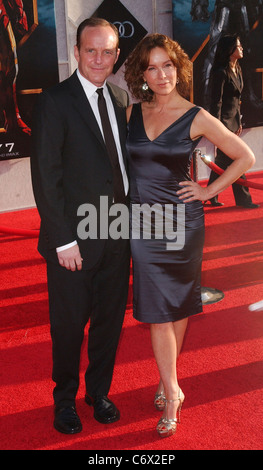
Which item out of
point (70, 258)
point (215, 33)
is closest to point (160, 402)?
point (70, 258)

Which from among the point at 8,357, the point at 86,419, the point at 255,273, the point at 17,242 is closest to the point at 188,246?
the point at 86,419

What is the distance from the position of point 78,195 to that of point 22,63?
14.9 feet

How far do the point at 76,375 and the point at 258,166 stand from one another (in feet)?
22.2

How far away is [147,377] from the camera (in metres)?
2.97

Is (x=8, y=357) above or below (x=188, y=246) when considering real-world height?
below

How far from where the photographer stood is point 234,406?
2.68m

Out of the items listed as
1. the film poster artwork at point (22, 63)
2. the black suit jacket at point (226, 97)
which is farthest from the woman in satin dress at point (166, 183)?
the film poster artwork at point (22, 63)

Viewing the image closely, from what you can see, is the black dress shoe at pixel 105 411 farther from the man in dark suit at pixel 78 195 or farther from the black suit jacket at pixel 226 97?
the black suit jacket at pixel 226 97

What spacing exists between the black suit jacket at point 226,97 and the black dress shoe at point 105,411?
395 centimetres

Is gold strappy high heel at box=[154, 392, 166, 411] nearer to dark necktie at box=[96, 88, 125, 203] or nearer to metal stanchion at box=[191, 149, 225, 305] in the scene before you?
dark necktie at box=[96, 88, 125, 203]

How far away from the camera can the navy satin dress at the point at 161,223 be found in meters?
2.38

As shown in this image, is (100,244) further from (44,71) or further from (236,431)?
(44,71)

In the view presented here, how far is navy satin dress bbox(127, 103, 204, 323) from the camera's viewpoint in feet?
7.80

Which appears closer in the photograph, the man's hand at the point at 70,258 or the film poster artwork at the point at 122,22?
the man's hand at the point at 70,258
